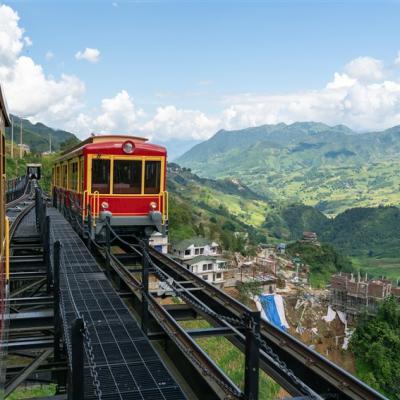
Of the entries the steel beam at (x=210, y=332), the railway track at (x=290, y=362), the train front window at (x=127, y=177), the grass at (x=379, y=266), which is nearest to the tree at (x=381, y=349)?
the train front window at (x=127, y=177)

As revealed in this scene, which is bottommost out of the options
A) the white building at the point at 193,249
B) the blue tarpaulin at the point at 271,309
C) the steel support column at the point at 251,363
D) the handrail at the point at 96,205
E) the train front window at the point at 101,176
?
the blue tarpaulin at the point at 271,309

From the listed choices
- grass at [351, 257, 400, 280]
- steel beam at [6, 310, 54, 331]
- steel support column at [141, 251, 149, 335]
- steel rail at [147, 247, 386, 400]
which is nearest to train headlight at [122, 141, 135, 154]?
steel beam at [6, 310, 54, 331]

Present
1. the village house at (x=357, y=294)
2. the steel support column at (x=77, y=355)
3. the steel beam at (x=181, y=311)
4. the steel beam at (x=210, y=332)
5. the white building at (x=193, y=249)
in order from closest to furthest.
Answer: the steel support column at (x=77, y=355)
the steel beam at (x=210, y=332)
the steel beam at (x=181, y=311)
the village house at (x=357, y=294)
the white building at (x=193, y=249)

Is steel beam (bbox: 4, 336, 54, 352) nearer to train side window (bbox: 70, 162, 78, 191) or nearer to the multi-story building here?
train side window (bbox: 70, 162, 78, 191)

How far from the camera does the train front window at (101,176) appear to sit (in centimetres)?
1101

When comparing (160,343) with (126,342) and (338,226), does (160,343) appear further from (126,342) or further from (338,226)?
(338,226)

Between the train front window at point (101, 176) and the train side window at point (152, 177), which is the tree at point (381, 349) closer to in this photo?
the train side window at point (152, 177)

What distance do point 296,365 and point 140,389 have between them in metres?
1.61

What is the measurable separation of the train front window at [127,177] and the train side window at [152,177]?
0.16 metres

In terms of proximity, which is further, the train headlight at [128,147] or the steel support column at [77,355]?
the train headlight at [128,147]

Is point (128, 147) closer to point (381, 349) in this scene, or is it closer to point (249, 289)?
point (381, 349)

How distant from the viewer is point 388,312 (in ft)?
131

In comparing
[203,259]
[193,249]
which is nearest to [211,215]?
[193,249]

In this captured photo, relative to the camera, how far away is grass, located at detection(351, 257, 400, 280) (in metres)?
98.5
